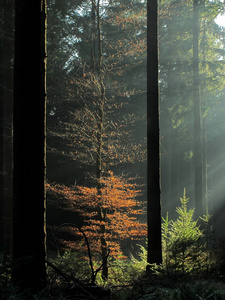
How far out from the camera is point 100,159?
43.2ft

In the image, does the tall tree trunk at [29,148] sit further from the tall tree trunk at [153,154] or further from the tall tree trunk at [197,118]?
the tall tree trunk at [197,118]

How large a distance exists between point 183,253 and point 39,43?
5.93 m

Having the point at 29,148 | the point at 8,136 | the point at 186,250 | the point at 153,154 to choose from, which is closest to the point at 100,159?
the point at 8,136

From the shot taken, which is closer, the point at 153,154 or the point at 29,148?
the point at 29,148

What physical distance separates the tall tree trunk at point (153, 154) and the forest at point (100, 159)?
3cm

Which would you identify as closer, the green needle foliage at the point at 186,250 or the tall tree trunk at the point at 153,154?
the green needle foliage at the point at 186,250

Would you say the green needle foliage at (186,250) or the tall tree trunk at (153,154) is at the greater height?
the tall tree trunk at (153,154)

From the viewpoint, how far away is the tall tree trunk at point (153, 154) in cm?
905

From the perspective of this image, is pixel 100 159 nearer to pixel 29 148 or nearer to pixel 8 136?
pixel 8 136

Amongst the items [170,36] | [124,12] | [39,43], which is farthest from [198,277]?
[170,36]

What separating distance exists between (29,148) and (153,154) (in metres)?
5.14

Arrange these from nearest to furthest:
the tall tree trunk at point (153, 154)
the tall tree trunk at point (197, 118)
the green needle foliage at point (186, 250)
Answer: the green needle foliage at point (186, 250), the tall tree trunk at point (153, 154), the tall tree trunk at point (197, 118)

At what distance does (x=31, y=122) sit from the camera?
4727mm

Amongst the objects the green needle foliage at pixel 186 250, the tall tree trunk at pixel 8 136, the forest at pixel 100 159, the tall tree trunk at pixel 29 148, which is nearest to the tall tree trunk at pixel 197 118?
the forest at pixel 100 159
